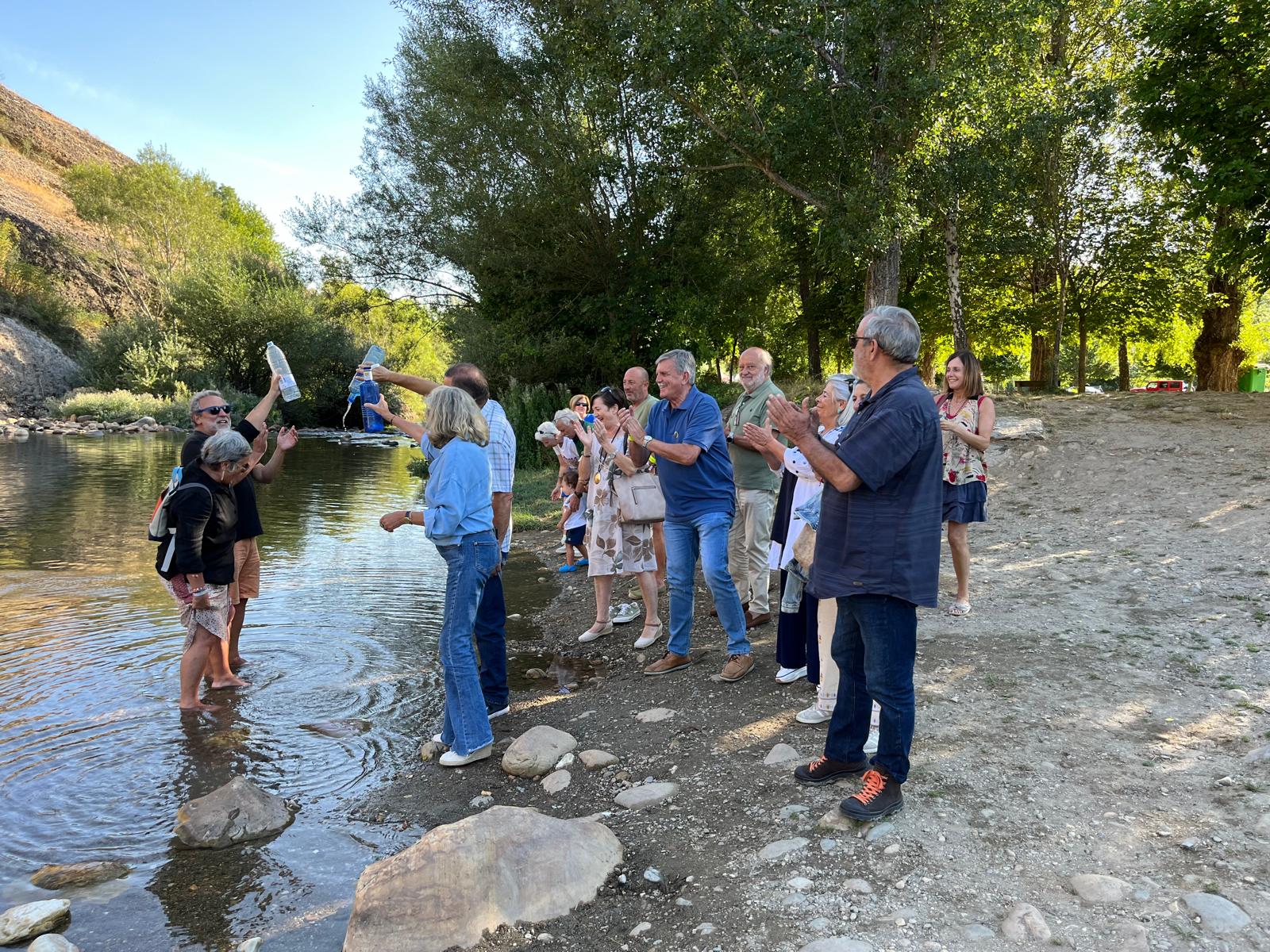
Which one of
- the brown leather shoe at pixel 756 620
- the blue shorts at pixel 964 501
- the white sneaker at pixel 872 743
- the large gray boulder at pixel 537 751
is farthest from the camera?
the brown leather shoe at pixel 756 620

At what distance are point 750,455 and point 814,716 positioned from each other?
231cm

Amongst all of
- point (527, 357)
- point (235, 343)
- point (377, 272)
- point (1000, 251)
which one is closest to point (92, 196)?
point (235, 343)

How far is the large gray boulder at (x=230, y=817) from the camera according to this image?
13.5ft

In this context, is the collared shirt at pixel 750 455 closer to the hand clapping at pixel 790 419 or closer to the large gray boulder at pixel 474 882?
the hand clapping at pixel 790 419

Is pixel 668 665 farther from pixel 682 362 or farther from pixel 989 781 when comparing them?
pixel 989 781

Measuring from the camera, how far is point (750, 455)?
21.4 feet

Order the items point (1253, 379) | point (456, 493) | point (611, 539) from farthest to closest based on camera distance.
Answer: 1. point (1253, 379)
2. point (611, 539)
3. point (456, 493)

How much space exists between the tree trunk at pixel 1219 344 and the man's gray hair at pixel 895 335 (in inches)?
787

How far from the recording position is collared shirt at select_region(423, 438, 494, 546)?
4.57 m

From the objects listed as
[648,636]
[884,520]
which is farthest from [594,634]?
[884,520]

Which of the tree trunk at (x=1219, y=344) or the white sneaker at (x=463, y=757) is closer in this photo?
the white sneaker at (x=463, y=757)

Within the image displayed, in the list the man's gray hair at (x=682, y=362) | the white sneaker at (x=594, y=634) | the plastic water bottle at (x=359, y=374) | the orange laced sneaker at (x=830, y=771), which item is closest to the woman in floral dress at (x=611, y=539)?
the white sneaker at (x=594, y=634)

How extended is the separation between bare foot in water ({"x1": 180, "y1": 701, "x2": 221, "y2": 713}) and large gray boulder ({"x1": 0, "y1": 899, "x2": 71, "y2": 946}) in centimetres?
222

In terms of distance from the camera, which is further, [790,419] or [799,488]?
[799,488]
